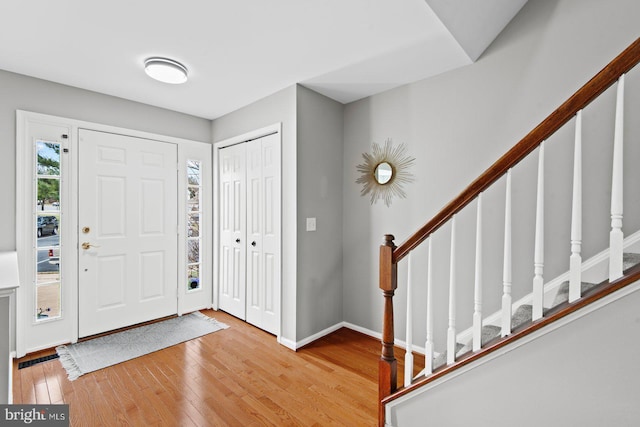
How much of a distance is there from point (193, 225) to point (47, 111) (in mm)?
1717

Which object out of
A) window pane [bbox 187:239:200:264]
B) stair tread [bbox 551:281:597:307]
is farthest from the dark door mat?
stair tread [bbox 551:281:597:307]

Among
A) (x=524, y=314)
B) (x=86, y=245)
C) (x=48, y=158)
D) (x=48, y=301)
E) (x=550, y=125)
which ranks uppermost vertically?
(x=48, y=158)

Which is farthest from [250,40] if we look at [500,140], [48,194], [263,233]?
[48,194]

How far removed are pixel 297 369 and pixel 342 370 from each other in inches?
14.3

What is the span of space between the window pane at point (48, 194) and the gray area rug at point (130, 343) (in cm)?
128

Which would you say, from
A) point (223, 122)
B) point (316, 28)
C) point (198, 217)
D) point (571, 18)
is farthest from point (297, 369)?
point (571, 18)

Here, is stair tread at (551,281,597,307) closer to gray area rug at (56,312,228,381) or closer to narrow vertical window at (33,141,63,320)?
gray area rug at (56,312,228,381)

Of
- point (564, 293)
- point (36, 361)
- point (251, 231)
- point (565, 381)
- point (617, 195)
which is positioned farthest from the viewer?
point (251, 231)

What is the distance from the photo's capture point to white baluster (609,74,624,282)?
3.53 ft

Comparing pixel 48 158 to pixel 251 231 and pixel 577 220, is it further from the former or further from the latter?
pixel 577 220

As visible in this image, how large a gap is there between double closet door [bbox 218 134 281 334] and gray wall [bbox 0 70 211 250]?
884 millimetres

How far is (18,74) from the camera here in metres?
2.57

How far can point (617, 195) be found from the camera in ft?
3.59

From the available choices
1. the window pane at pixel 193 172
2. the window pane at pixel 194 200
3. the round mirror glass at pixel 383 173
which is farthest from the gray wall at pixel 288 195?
the window pane at pixel 194 200
